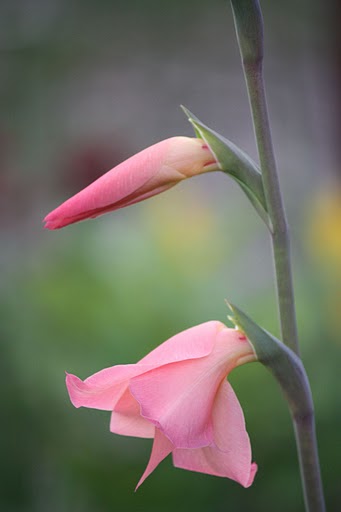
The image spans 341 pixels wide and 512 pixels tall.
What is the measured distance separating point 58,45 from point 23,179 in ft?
2.59

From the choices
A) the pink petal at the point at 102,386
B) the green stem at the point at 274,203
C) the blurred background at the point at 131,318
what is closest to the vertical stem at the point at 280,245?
the green stem at the point at 274,203

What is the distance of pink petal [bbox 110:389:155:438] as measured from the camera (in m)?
0.68

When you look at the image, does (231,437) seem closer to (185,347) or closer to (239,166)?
(185,347)

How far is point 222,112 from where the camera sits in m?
A: 3.78

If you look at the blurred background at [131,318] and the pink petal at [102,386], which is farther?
the blurred background at [131,318]

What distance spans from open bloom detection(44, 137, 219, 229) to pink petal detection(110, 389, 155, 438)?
154 millimetres

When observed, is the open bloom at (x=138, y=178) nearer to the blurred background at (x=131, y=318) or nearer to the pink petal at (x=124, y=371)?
the pink petal at (x=124, y=371)

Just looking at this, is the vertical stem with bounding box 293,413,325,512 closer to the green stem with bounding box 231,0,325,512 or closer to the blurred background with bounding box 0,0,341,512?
the green stem with bounding box 231,0,325,512

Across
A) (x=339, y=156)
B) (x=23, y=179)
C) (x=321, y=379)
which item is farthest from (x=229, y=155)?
(x=339, y=156)

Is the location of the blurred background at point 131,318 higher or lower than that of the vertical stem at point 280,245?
lower

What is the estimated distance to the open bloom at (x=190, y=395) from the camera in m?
0.62

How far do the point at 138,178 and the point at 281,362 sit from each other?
0.61ft

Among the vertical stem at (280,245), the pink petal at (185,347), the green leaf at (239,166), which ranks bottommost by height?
the pink petal at (185,347)

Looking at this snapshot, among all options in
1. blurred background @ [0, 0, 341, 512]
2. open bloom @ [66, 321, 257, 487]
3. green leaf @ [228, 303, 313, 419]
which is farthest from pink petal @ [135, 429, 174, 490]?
blurred background @ [0, 0, 341, 512]
